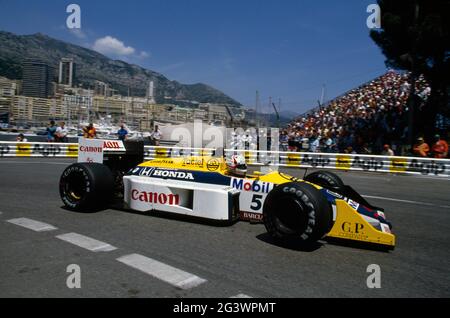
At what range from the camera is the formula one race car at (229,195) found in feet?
14.2

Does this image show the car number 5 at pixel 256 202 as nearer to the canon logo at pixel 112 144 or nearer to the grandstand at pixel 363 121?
the canon logo at pixel 112 144

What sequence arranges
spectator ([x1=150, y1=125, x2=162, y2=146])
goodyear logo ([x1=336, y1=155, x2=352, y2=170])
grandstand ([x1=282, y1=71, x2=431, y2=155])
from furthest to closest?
grandstand ([x1=282, y1=71, x2=431, y2=155])
spectator ([x1=150, y1=125, x2=162, y2=146])
goodyear logo ([x1=336, y1=155, x2=352, y2=170])

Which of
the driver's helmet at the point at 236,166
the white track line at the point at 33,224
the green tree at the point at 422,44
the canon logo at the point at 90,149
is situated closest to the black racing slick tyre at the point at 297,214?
the driver's helmet at the point at 236,166

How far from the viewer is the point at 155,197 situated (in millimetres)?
5738

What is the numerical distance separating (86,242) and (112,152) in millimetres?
2504

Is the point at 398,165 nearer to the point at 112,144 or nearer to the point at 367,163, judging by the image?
the point at 367,163

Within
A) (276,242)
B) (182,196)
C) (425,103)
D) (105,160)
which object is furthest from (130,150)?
(425,103)

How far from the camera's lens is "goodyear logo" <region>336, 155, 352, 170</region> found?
1608cm

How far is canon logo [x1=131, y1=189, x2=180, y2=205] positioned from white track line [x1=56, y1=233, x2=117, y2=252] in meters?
1.34

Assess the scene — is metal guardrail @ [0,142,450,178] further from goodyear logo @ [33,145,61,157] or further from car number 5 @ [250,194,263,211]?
car number 5 @ [250,194,263,211]

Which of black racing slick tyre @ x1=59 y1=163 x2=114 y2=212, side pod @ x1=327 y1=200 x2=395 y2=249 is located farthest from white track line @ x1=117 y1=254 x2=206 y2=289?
black racing slick tyre @ x1=59 y1=163 x2=114 y2=212
